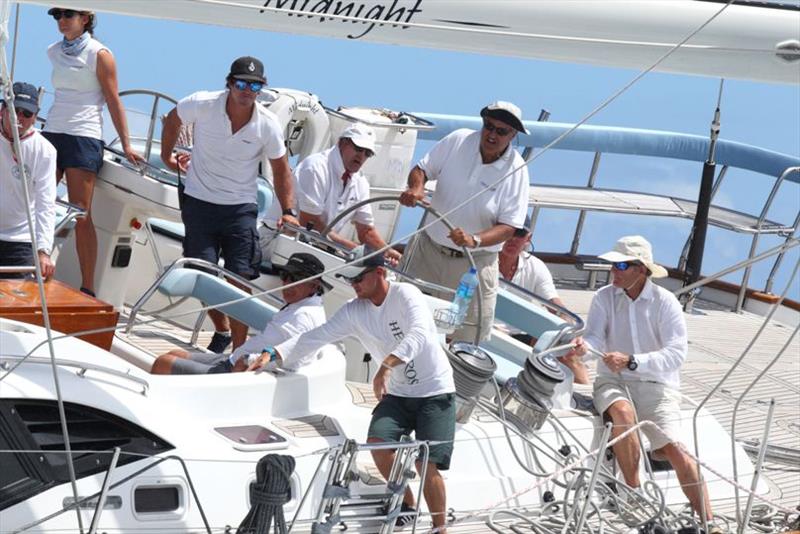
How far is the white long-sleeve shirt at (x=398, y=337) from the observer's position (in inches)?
209

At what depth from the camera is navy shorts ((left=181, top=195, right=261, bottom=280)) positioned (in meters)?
6.35

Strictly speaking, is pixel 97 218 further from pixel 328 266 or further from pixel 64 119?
pixel 328 266

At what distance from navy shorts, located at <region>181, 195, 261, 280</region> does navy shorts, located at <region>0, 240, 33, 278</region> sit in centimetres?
81

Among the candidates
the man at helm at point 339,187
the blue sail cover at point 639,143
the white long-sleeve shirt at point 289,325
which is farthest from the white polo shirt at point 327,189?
the blue sail cover at point 639,143

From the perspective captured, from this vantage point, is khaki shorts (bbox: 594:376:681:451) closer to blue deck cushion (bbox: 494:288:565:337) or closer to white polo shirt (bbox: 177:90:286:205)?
blue deck cushion (bbox: 494:288:565:337)

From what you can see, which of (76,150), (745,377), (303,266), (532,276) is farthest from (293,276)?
(745,377)

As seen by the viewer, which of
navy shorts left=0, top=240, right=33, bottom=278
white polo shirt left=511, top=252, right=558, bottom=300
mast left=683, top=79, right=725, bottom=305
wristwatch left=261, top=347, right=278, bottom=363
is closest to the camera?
wristwatch left=261, top=347, right=278, bottom=363

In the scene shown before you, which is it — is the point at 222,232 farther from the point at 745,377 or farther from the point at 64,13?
the point at 745,377

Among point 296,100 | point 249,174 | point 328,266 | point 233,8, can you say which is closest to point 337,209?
point 328,266

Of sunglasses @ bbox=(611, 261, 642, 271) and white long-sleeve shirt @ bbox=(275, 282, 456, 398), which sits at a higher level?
sunglasses @ bbox=(611, 261, 642, 271)

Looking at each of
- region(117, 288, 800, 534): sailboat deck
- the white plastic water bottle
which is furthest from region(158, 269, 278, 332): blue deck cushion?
the white plastic water bottle

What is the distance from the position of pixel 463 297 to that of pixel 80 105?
197 centimetres

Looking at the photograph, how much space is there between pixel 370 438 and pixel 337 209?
212 cm

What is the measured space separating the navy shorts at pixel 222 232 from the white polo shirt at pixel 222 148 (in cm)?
4
